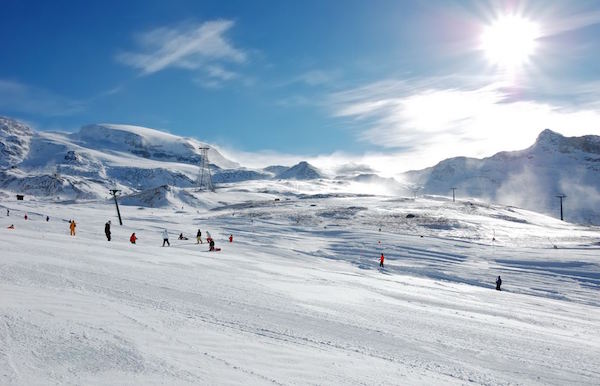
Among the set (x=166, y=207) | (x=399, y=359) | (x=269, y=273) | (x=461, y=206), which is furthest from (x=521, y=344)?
(x=166, y=207)

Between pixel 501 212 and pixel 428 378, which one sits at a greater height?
pixel 501 212

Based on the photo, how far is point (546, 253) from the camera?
5025cm

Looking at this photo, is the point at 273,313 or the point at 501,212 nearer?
the point at 273,313

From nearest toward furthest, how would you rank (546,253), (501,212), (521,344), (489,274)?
(521,344)
(489,274)
(546,253)
(501,212)

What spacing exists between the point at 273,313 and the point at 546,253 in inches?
1885

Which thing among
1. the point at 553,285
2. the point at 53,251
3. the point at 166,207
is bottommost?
the point at 553,285

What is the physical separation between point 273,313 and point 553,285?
30.4 metres

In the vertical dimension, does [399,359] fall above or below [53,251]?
below

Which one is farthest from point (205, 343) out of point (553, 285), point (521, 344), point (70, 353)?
point (553, 285)

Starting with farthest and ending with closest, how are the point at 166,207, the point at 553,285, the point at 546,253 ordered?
the point at 166,207 < the point at 546,253 < the point at 553,285

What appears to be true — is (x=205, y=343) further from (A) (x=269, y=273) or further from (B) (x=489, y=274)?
(B) (x=489, y=274)

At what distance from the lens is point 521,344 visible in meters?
10.8

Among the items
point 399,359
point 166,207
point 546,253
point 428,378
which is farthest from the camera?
point 166,207

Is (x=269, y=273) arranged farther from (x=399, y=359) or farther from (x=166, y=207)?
(x=166, y=207)
